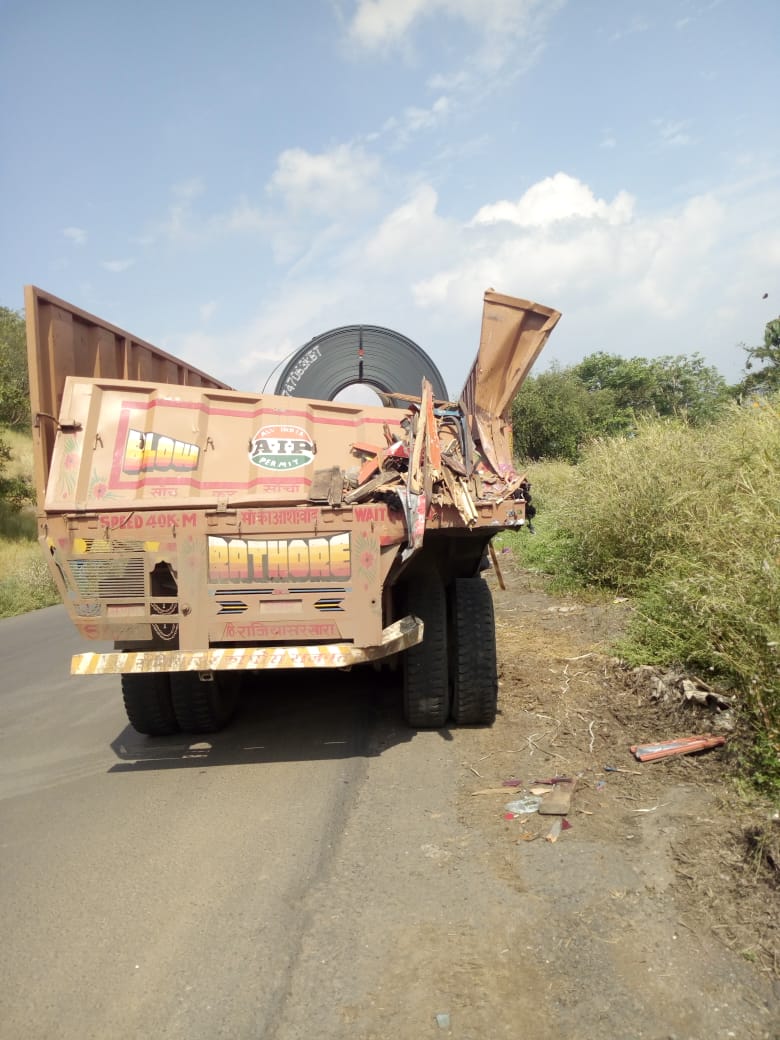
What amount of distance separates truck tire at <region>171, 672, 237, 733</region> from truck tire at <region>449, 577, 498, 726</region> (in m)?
1.65

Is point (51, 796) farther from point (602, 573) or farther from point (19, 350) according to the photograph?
point (19, 350)

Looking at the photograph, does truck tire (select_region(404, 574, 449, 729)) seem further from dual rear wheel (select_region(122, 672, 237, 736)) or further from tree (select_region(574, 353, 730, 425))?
tree (select_region(574, 353, 730, 425))

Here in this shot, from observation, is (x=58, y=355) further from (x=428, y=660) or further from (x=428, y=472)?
(x=428, y=660)

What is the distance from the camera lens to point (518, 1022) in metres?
2.24

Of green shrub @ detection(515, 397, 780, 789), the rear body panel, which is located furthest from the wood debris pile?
green shrub @ detection(515, 397, 780, 789)

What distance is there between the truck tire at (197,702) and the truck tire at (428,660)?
134cm

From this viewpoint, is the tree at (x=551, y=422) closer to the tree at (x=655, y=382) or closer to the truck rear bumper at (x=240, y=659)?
the tree at (x=655, y=382)

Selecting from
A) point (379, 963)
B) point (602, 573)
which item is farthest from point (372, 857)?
point (602, 573)

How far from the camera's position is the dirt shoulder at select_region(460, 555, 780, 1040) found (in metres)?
2.28

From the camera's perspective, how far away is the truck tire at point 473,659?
16.0 feet

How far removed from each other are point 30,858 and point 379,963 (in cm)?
194

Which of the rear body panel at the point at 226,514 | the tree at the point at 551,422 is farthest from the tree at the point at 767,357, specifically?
the rear body panel at the point at 226,514

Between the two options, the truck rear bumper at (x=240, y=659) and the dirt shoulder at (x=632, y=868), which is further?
the truck rear bumper at (x=240, y=659)

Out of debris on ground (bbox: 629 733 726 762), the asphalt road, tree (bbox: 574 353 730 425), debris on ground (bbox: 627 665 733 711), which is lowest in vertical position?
the asphalt road
